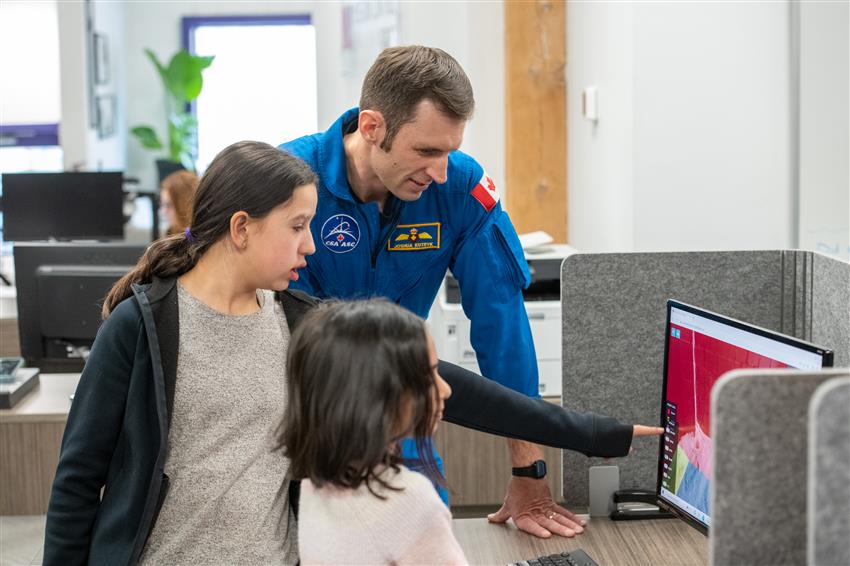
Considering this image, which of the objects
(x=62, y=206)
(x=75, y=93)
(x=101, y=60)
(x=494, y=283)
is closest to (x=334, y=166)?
(x=494, y=283)

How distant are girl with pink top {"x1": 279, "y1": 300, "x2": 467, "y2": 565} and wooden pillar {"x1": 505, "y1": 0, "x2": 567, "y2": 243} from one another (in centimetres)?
285

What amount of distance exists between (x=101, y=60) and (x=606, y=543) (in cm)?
654

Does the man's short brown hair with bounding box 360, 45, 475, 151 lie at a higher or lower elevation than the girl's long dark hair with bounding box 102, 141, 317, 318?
higher

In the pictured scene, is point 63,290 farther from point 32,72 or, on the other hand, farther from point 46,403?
point 32,72

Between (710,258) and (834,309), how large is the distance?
0.24 metres

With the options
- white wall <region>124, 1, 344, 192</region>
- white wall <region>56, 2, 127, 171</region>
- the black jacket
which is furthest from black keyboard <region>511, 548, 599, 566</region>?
white wall <region>124, 1, 344, 192</region>

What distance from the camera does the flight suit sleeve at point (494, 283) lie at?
1803 millimetres

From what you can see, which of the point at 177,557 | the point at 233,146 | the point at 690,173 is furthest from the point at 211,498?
the point at 690,173

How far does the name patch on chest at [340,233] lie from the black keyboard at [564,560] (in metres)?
0.62

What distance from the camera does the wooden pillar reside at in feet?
12.5

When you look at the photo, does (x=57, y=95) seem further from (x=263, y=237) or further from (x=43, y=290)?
(x=263, y=237)

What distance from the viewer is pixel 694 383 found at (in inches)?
57.5

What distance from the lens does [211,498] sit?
1.31 m

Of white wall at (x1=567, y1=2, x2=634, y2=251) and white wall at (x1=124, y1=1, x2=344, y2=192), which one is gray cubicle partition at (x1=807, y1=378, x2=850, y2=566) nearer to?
white wall at (x1=567, y1=2, x2=634, y2=251)
